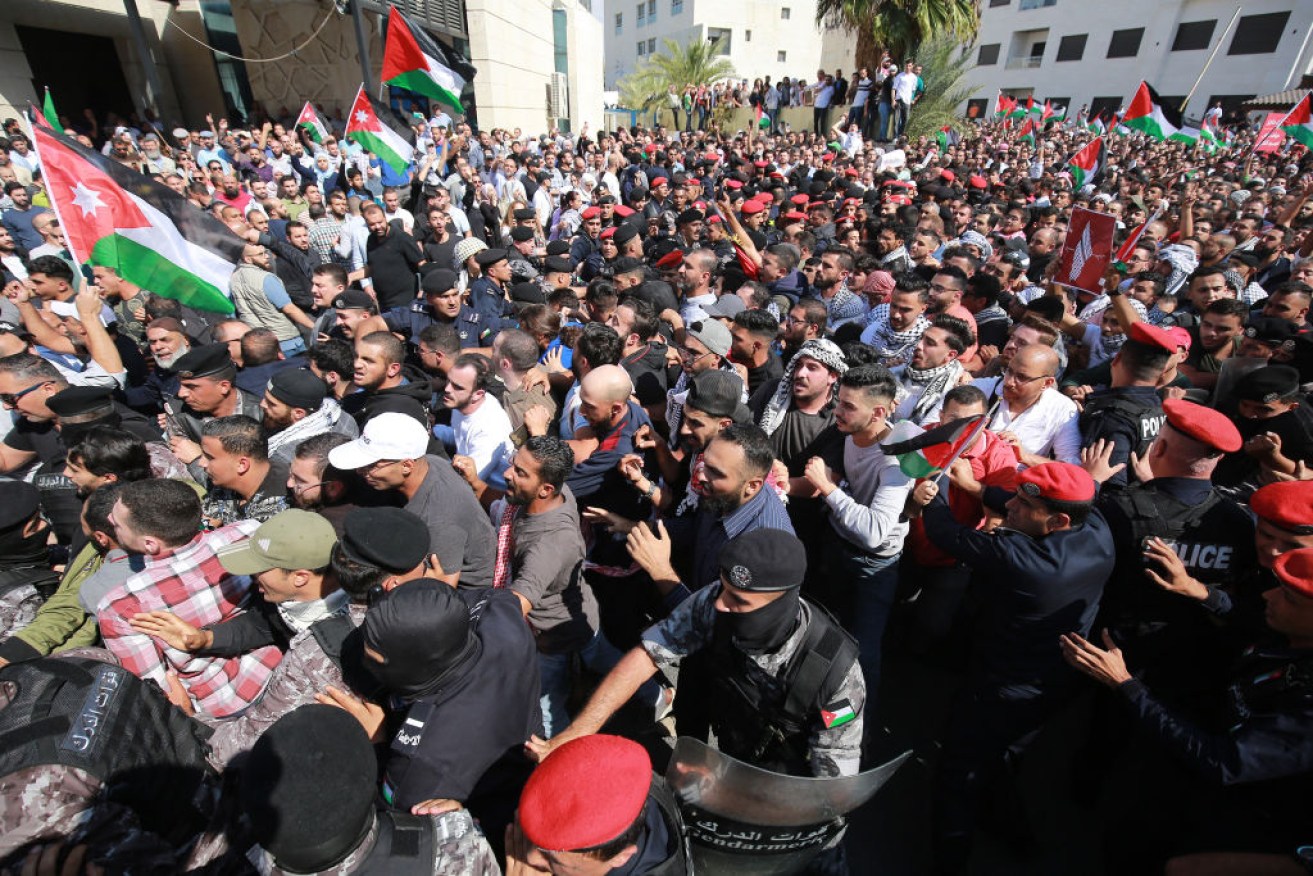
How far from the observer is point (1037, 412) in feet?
11.7

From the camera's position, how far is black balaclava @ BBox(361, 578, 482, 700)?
179cm

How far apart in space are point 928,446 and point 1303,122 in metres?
15.0

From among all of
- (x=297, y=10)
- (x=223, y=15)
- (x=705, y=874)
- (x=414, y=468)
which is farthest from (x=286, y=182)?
(x=705, y=874)

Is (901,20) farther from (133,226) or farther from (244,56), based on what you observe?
(133,226)

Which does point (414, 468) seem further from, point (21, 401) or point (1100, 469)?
point (1100, 469)

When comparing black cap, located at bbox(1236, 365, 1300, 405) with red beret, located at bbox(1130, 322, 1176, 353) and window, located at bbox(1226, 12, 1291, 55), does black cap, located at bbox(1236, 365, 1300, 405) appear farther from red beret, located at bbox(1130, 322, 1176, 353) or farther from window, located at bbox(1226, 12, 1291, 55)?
window, located at bbox(1226, 12, 1291, 55)

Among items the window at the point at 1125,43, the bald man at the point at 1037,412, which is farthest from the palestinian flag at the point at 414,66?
the window at the point at 1125,43

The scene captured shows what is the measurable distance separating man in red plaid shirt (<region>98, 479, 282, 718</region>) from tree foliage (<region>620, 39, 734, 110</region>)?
36839 mm

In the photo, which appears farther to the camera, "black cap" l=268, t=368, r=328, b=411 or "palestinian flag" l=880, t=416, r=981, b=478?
"black cap" l=268, t=368, r=328, b=411

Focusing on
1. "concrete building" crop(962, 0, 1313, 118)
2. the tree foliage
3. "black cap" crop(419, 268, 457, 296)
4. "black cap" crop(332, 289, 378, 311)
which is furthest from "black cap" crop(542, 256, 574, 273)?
"concrete building" crop(962, 0, 1313, 118)

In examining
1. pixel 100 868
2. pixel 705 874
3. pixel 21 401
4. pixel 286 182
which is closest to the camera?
pixel 100 868

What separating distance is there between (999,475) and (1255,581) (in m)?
1.02

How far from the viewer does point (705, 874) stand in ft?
6.54

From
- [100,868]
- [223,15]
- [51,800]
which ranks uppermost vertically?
[223,15]
